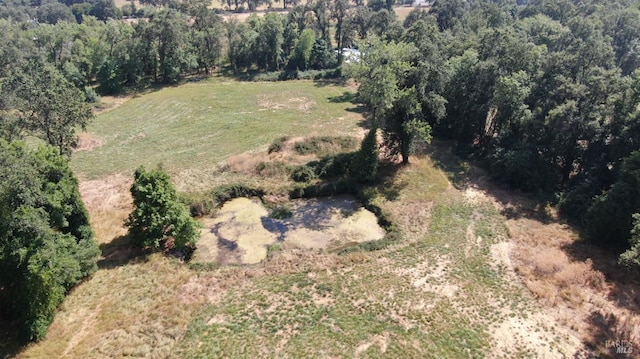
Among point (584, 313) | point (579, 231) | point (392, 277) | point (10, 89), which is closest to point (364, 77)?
point (392, 277)

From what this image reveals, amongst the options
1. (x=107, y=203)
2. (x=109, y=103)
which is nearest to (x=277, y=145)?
(x=107, y=203)

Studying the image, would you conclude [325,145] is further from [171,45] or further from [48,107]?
[171,45]

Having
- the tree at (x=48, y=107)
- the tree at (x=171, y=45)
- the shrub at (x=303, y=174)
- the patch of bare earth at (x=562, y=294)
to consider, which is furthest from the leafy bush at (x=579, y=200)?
the tree at (x=171, y=45)

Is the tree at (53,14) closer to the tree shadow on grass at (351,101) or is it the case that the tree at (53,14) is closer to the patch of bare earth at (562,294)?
the tree shadow on grass at (351,101)

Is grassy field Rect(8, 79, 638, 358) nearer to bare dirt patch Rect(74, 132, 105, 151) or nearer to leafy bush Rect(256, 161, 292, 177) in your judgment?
leafy bush Rect(256, 161, 292, 177)

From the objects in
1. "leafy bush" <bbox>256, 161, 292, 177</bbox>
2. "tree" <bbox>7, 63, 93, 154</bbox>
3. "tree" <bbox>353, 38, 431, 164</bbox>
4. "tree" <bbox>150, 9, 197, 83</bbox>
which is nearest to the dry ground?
"tree" <bbox>7, 63, 93, 154</bbox>

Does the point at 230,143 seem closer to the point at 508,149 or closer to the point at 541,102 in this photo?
the point at 508,149
